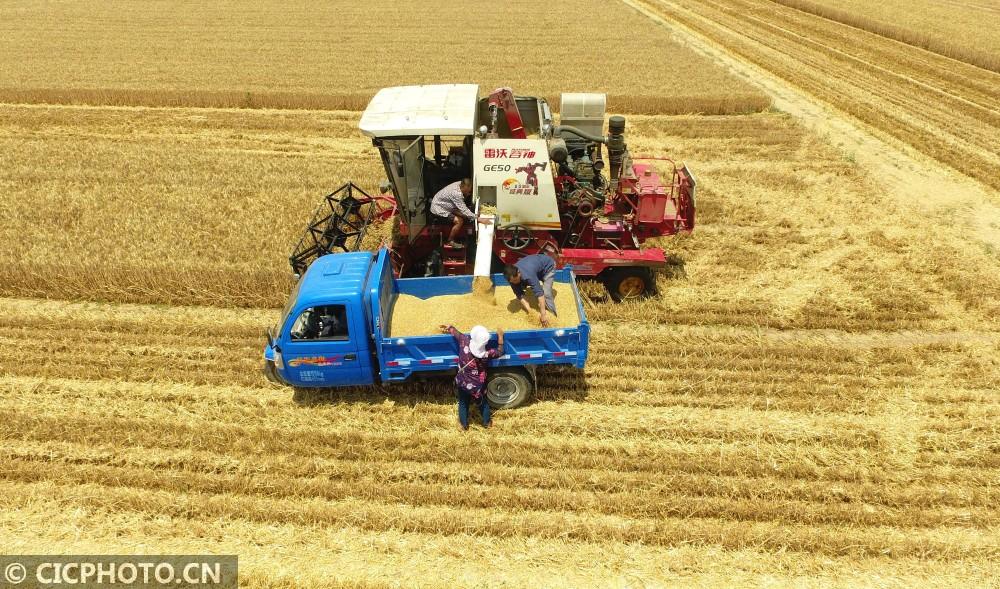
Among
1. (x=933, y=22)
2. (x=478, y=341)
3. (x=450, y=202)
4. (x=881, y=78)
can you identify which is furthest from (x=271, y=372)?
(x=933, y=22)

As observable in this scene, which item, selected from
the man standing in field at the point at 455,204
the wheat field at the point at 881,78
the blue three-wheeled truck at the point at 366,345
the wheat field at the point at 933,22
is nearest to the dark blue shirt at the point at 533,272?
the blue three-wheeled truck at the point at 366,345

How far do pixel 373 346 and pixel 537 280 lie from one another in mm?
2446

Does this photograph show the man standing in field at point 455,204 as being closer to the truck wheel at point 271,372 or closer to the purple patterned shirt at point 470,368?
the purple patterned shirt at point 470,368

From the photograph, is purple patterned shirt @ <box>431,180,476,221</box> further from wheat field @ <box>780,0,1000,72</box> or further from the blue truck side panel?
wheat field @ <box>780,0,1000,72</box>

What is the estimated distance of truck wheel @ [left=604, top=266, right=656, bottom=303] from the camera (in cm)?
1064

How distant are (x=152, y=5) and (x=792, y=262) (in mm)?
45541

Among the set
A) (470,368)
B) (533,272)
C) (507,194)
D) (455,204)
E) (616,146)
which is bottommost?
(470,368)

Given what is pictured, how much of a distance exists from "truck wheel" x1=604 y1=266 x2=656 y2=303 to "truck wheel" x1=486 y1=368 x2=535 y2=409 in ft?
10.9

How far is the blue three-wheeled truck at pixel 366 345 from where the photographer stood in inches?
302

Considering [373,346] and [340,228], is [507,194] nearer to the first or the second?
[340,228]

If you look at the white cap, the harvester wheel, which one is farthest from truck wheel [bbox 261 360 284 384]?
the harvester wheel

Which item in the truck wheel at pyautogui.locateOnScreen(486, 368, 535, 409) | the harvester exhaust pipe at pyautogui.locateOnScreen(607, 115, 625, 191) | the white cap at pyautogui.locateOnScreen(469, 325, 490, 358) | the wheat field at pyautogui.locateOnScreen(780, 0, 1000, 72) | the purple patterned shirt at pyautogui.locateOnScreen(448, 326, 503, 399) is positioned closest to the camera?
the white cap at pyautogui.locateOnScreen(469, 325, 490, 358)

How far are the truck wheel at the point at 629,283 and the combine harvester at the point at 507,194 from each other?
19mm

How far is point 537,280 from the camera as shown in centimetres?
835
